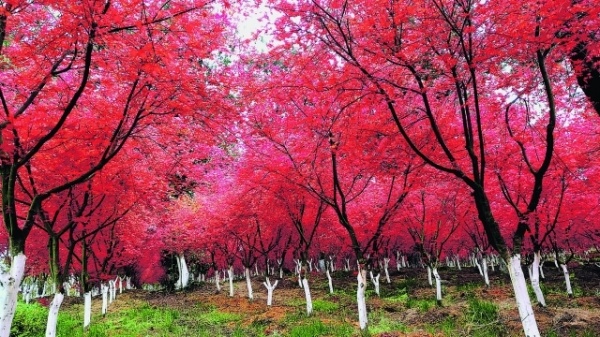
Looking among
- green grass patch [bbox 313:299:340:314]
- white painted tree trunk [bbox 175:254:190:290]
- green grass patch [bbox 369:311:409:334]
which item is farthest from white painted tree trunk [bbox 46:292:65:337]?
white painted tree trunk [bbox 175:254:190:290]

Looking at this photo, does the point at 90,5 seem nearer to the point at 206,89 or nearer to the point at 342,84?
the point at 206,89

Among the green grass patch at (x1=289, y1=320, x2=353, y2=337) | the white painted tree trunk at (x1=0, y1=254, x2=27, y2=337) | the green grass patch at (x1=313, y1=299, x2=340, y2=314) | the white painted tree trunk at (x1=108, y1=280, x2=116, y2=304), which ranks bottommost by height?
the green grass patch at (x1=313, y1=299, x2=340, y2=314)

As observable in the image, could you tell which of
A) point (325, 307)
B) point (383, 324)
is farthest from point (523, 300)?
point (325, 307)

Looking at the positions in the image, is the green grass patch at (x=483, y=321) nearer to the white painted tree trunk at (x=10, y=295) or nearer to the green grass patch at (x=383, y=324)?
the green grass patch at (x=383, y=324)

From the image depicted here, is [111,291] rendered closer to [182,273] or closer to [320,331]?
[182,273]

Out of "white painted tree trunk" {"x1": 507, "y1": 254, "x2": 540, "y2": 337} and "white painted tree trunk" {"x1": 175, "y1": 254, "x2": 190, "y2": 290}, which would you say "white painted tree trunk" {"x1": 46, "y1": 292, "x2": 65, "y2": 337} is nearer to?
"white painted tree trunk" {"x1": 507, "y1": 254, "x2": 540, "y2": 337}

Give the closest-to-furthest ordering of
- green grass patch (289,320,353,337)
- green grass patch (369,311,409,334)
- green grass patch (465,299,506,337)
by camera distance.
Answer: green grass patch (465,299,506,337) → green grass patch (289,320,353,337) → green grass patch (369,311,409,334)

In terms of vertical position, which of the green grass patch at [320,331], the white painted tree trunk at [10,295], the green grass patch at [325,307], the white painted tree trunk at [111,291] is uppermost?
the white painted tree trunk at [10,295]

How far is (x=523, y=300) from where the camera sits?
5703 mm

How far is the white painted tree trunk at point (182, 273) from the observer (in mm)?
26661

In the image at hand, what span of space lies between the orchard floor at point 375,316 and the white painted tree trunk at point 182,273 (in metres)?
3.25

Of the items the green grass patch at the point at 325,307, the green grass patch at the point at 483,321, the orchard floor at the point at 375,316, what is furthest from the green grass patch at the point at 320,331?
the green grass patch at the point at 325,307

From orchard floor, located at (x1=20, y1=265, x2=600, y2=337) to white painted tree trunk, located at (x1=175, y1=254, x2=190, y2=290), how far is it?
3.25m

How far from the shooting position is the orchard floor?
990 centimetres
